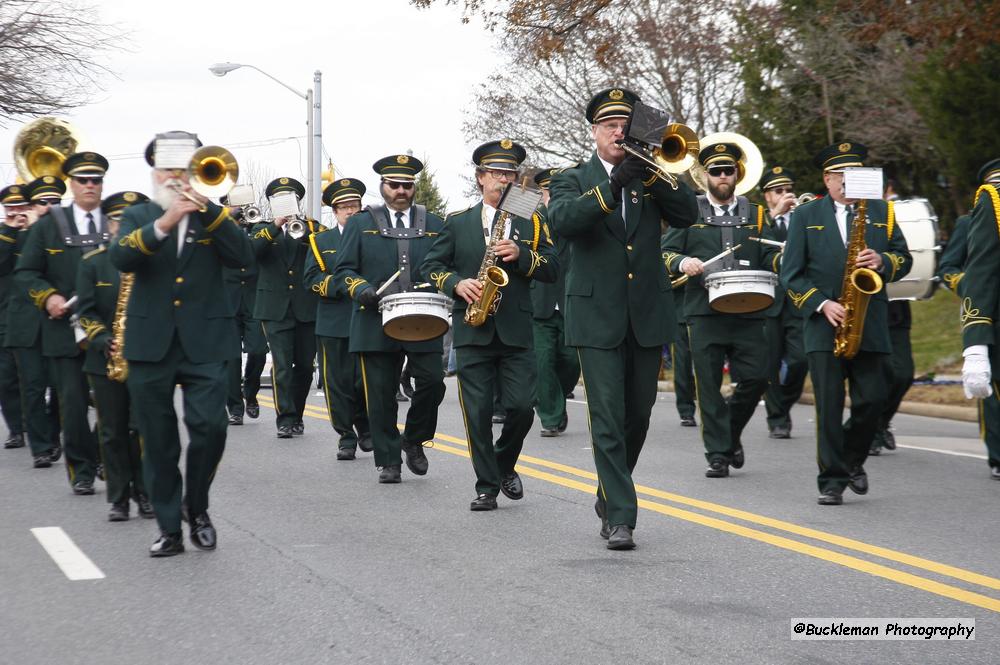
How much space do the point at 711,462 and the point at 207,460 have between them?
14.0 ft

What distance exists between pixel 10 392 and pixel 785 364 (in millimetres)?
7196

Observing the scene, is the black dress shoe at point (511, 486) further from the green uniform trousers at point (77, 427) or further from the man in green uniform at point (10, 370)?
the man in green uniform at point (10, 370)

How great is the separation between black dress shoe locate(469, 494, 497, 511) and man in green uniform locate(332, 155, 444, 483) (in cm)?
156

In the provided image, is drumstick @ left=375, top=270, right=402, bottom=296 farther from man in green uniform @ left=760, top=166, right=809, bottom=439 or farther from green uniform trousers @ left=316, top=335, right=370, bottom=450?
man in green uniform @ left=760, top=166, right=809, bottom=439

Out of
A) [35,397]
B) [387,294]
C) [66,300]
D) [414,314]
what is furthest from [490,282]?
[35,397]

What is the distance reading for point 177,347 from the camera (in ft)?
25.3

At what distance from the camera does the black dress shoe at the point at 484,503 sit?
9.20m

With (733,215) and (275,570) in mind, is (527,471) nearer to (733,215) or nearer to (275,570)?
(733,215)

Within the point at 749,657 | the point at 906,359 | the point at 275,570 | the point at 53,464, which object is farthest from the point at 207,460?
the point at 906,359

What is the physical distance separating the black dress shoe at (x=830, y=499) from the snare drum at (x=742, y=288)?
1.85 meters

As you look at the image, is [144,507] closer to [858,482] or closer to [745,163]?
[858,482]

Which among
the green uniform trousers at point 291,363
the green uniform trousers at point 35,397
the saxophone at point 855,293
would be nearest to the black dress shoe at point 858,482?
the saxophone at point 855,293

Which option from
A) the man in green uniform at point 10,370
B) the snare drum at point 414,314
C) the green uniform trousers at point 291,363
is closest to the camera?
the snare drum at point 414,314

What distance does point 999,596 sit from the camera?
21.0 ft
